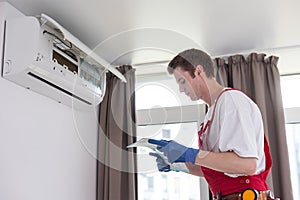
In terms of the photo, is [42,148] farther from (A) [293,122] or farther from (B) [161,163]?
(A) [293,122]

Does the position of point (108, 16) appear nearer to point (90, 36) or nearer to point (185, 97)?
point (90, 36)

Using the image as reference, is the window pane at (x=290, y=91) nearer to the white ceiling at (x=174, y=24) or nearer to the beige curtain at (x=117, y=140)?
the white ceiling at (x=174, y=24)

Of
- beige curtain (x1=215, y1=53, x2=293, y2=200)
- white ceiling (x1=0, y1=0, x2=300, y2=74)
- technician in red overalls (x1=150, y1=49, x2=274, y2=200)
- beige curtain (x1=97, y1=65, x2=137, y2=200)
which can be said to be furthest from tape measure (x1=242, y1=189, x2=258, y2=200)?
beige curtain (x1=97, y1=65, x2=137, y2=200)

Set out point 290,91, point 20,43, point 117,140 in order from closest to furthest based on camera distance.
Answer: point 20,43 < point 117,140 < point 290,91

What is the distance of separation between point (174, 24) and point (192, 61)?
0.79 metres

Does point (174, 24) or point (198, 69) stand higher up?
point (174, 24)

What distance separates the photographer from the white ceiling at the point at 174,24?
7.42 ft

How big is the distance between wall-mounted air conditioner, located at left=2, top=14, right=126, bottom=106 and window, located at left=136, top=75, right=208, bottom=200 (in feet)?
1.35

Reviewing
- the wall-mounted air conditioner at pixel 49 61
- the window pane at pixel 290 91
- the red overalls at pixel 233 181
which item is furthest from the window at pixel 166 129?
the window pane at pixel 290 91

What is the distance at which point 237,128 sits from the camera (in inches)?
62.8

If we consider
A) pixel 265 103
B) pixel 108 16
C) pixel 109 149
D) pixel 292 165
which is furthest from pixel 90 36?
pixel 292 165

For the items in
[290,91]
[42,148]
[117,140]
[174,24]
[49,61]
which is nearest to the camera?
[49,61]

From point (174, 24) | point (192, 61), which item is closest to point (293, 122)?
point (174, 24)

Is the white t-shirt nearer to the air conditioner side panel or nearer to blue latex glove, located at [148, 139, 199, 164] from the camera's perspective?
blue latex glove, located at [148, 139, 199, 164]
